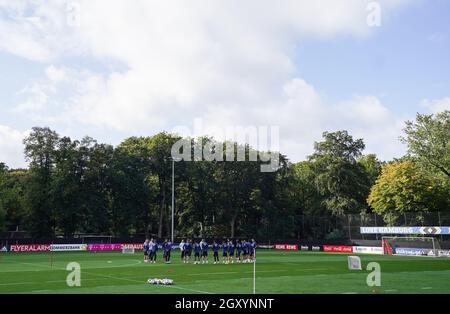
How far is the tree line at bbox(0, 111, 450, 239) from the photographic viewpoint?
6325cm

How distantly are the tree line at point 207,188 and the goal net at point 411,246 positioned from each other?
7.52m

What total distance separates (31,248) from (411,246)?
3870 cm

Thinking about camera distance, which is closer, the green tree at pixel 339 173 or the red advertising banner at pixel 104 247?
the red advertising banner at pixel 104 247

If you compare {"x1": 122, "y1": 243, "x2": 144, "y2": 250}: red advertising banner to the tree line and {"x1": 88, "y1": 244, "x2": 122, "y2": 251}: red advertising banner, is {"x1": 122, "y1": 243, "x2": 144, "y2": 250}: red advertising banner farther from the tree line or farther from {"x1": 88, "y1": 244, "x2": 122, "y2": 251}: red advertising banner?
the tree line

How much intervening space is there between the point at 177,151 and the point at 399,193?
32.8m

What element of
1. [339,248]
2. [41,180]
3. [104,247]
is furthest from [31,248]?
[339,248]

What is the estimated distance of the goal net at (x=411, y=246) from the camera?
155 feet

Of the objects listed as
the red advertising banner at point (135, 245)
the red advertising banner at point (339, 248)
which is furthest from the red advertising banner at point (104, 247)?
the red advertising banner at point (339, 248)

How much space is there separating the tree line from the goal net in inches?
296

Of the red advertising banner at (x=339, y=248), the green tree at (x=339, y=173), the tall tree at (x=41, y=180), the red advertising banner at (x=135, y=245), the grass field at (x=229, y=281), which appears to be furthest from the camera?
the green tree at (x=339, y=173)

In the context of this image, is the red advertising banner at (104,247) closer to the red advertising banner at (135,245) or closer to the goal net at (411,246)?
the red advertising banner at (135,245)

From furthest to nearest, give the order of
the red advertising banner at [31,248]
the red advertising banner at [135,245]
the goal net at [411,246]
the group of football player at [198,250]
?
the red advertising banner at [135,245]
the red advertising banner at [31,248]
the goal net at [411,246]
the group of football player at [198,250]

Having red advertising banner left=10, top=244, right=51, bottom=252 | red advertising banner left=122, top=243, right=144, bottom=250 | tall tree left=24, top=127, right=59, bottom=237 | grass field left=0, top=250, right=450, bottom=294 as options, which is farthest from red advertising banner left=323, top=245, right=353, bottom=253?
tall tree left=24, top=127, right=59, bottom=237

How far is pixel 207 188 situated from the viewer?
256 ft
